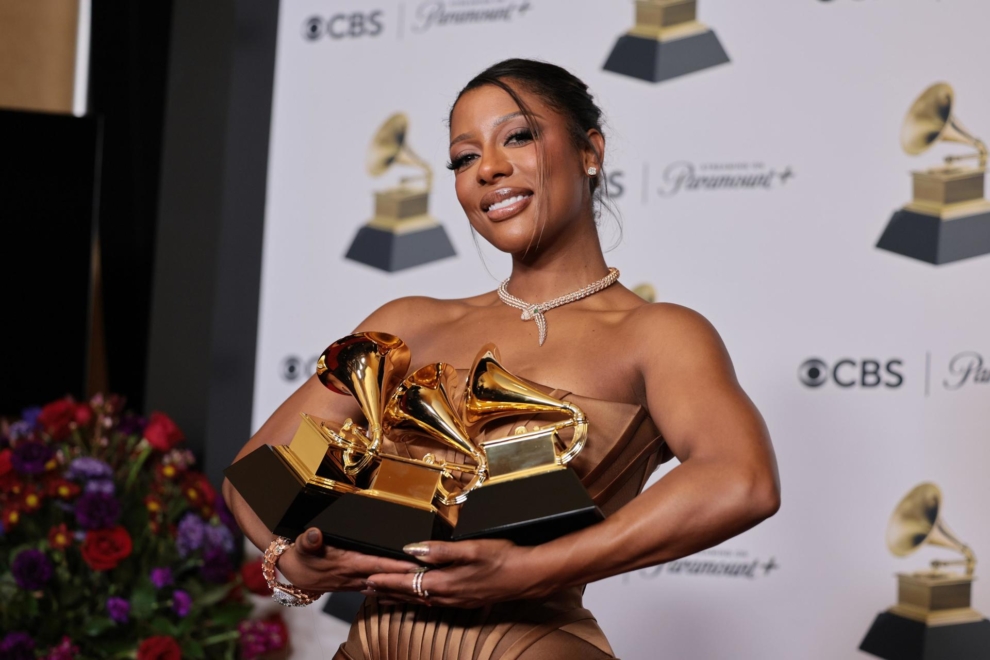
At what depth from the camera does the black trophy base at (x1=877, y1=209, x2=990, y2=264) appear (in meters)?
2.51

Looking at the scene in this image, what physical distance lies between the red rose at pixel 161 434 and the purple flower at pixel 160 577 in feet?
1.11

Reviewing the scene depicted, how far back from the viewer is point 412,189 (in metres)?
3.06

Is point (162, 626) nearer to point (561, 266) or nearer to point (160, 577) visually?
point (160, 577)

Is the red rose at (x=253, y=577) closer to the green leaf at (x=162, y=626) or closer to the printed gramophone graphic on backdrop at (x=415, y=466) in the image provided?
the green leaf at (x=162, y=626)

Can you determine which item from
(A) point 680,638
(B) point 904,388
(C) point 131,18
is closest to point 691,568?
(A) point 680,638

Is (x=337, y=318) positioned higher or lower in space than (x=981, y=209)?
lower

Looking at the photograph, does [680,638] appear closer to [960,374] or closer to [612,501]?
[960,374]

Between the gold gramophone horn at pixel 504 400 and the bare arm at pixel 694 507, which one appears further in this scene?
the gold gramophone horn at pixel 504 400

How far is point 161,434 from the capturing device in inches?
110

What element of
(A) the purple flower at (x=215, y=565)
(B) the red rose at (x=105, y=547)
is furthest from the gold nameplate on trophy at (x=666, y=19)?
(B) the red rose at (x=105, y=547)

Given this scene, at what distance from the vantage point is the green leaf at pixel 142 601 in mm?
2566

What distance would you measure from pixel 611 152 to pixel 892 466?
3.31 feet

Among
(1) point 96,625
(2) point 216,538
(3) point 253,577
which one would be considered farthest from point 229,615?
(1) point 96,625

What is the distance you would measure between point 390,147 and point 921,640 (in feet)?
6.04
